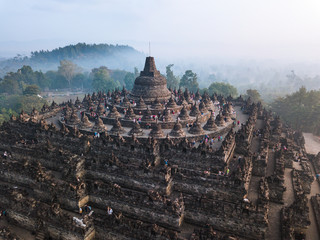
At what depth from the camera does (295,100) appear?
164 feet

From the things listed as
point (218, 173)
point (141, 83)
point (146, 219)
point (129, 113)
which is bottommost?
point (146, 219)

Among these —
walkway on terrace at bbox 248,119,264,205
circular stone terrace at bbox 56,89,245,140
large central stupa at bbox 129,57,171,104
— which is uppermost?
large central stupa at bbox 129,57,171,104

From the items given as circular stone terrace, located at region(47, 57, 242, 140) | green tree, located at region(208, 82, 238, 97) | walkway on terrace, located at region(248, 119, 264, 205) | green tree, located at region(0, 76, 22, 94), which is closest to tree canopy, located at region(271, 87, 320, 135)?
circular stone terrace, located at region(47, 57, 242, 140)

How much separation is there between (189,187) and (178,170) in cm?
169

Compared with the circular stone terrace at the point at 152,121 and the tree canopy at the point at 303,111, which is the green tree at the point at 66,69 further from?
the tree canopy at the point at 303,111

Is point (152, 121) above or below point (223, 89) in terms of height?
below

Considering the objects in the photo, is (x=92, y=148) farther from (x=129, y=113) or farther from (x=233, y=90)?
(x=233, y=90)

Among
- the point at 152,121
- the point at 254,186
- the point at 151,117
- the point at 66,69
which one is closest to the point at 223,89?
the point at 151,117

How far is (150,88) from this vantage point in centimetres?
3938

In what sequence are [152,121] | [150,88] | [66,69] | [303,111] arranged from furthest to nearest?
[66,69], [303,111], [150,88], [152,121]

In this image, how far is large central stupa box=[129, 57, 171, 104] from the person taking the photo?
39000 mm

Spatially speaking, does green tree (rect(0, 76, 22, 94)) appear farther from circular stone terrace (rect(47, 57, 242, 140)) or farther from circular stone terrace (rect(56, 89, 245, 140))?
circular stone terrace (rect(56, 89, 245, 140))

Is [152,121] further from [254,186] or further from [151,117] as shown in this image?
[254,186]

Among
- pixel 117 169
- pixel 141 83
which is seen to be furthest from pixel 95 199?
pixel 141 83
